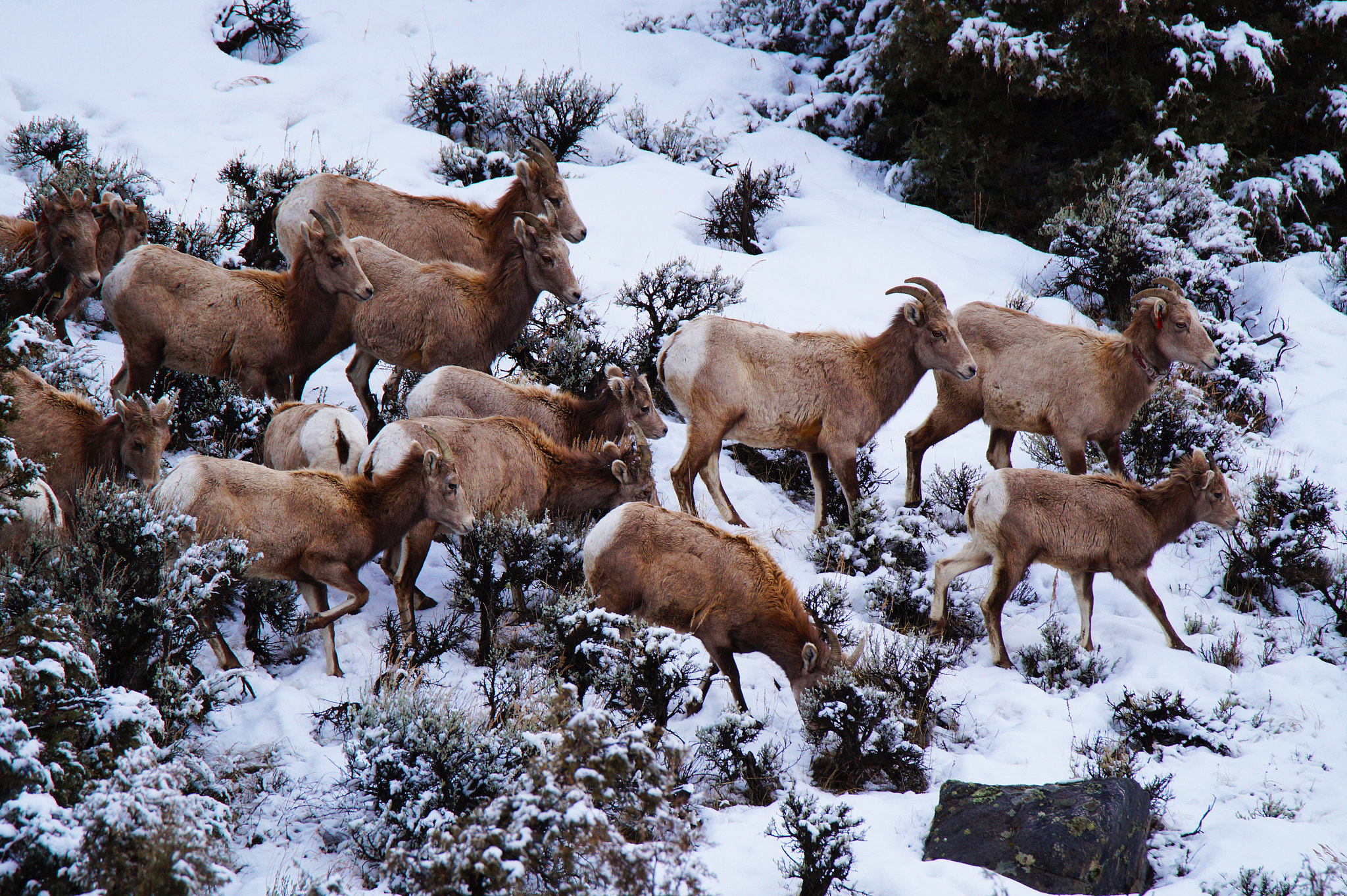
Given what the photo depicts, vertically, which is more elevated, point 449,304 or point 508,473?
point 449,304

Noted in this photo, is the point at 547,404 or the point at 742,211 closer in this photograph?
the point at 547,404

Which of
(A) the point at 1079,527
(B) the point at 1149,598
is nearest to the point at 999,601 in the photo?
(A) the point at 1079,527

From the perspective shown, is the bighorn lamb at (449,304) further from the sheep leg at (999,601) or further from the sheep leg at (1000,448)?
the sheep leg at (999,601)

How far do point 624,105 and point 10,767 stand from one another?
1466 centimetres

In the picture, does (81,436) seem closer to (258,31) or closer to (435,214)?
(435,214)

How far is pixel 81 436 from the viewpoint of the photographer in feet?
21.5

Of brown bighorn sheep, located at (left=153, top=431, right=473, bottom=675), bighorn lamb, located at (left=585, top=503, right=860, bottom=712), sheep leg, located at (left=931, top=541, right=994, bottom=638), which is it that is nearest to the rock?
bighorn lamb, located at (left=585, top=503, right=860, bottom=712)

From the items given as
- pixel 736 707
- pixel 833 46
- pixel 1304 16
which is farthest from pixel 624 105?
pixel 736 707

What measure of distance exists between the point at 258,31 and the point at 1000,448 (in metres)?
13.6

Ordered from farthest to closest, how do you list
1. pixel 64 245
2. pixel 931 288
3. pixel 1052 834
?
pixel 64 245 < pixel 931 288 < pixel 1052 834

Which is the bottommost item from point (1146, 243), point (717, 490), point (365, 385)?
point (717, 490)

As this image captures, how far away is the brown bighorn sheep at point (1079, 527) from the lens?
22.3 ft

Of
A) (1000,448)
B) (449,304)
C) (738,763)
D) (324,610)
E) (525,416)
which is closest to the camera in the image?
(738,763)

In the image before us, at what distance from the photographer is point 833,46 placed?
59.4 feet
